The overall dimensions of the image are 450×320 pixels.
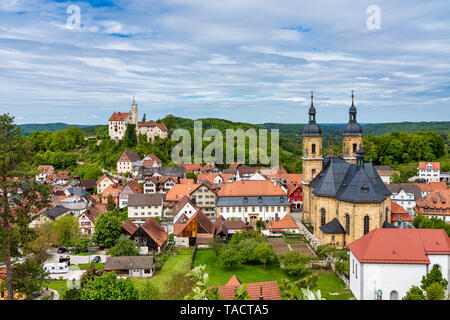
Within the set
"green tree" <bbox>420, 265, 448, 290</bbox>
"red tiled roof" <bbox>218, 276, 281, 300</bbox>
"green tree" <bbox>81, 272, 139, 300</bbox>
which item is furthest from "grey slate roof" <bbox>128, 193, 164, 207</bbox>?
"green tree" <bbox>420, 265, 448, 290</bbox>

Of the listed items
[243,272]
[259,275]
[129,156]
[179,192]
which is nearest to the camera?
[259,275]

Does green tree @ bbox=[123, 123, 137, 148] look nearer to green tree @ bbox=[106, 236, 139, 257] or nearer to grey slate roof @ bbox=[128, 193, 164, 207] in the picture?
grey slate roof @ bbox=[128, 193, 164, 207]

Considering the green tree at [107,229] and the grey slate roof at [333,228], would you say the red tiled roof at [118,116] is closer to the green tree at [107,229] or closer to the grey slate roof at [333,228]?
the green tree at [107,229]

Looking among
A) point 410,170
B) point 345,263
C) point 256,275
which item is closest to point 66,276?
point 256,275

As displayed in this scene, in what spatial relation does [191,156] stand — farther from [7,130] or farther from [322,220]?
[7,130]

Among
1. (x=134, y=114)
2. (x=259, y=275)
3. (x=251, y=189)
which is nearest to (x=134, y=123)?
(x=134, y=114)

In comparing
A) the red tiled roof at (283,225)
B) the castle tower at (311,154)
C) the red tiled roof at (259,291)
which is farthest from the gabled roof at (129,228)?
the castle tower at (311,154)

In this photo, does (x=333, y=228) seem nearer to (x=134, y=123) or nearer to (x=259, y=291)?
(x=259, y=291)
